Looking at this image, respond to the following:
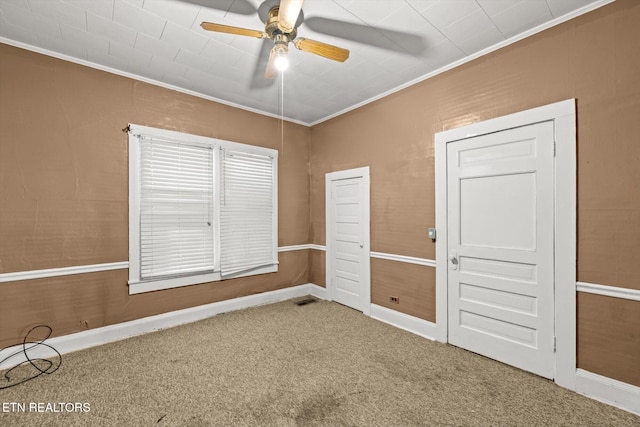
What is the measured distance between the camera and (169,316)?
3.34 meters

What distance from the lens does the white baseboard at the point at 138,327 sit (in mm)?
2602

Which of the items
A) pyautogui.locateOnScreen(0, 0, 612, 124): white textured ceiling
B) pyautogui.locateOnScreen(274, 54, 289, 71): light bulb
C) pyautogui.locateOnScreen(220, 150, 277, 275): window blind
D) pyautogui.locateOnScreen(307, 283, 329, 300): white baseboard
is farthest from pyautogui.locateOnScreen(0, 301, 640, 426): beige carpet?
pyautogui.locateOnScreen(0, 0, 612, 124): white textured ceiling

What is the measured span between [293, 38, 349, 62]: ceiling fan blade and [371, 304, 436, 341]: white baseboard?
279 centimetres

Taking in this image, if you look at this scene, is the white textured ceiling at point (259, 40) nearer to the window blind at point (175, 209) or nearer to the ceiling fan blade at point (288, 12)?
the ceiling fan blade at point (288, 12)

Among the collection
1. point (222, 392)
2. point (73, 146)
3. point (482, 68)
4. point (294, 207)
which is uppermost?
point (482, 68)

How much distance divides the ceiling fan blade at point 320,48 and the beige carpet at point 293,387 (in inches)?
100

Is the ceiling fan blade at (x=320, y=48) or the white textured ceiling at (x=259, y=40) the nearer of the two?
the ceiling fan blade at (x=320, y=48)

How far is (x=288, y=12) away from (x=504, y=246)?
8.34 ft

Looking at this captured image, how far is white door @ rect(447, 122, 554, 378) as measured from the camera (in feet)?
7.57

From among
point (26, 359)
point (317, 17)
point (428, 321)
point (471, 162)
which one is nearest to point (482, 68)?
point (471, 162)

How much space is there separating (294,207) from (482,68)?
3025 mm

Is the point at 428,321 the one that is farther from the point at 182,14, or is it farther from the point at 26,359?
the point at 26,359

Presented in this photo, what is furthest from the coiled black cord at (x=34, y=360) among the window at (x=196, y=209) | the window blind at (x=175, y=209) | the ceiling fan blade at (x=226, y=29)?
the ceiling fan blade at (x=226, y=29)

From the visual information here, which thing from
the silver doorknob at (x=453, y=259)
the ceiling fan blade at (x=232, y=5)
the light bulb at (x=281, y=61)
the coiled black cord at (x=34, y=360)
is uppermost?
the ceiling fan blade at (x=232, y=5)
